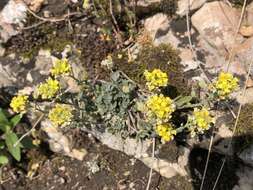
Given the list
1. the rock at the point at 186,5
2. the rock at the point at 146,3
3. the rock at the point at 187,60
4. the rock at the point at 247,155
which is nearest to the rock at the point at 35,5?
the rock at the point at 146,3

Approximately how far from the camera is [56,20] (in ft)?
16.3

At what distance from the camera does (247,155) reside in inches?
157

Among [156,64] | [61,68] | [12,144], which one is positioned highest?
[61,68]

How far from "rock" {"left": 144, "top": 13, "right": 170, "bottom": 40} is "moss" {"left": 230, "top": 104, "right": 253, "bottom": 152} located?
112cm

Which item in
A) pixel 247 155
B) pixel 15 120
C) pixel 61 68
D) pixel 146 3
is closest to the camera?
pixel 61 68

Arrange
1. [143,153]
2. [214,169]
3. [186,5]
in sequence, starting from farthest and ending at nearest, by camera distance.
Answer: [186,5] < [143,153] < [214,169]

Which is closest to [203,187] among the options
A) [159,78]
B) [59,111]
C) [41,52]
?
[159,78]

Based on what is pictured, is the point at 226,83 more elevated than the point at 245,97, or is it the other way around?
the point at 226,83

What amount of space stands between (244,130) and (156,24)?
1356 mm

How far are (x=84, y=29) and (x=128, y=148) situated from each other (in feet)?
4.20

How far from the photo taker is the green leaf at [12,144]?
4.41m

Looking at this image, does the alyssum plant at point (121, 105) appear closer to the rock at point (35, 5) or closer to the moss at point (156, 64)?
the moss at point (156, 64)

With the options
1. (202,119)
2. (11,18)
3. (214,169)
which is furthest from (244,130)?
(11,18)

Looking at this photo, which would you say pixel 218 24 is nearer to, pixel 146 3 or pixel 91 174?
pixel 146 3
